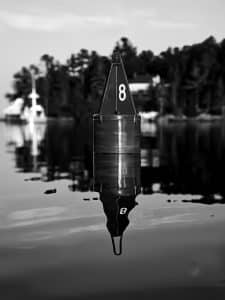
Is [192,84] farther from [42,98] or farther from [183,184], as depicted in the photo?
[183,184]

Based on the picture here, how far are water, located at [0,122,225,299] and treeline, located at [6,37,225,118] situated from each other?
71829 millimetres

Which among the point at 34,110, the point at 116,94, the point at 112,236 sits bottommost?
the point at 112,236

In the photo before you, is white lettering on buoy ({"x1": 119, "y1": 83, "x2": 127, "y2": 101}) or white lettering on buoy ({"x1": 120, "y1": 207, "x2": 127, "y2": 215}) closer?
white lettering on buoy ({"x1": 120, "y1": 207, "x2": 127, "y2": 215})

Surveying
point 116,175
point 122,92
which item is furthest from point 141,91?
point 116,175

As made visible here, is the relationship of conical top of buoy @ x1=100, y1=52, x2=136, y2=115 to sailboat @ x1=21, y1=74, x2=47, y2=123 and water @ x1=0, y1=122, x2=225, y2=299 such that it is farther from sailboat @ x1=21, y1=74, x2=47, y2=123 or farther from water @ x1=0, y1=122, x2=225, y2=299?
sailboat @ x1=21, y1=74, x2=47, y2=123

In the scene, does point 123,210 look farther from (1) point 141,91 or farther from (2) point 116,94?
(1) point 141,91

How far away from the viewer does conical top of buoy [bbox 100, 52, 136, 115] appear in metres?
18.4

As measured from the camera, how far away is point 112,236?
7875mm

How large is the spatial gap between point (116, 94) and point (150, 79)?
115655mm

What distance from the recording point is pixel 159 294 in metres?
5.38

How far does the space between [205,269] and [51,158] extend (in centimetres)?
1765

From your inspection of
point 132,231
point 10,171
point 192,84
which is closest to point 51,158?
point 10,171

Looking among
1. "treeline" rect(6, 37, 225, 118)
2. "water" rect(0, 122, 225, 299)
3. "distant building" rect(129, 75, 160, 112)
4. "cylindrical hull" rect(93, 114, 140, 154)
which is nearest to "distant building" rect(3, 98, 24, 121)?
"treeline" rect(6, 37, 225, 118)

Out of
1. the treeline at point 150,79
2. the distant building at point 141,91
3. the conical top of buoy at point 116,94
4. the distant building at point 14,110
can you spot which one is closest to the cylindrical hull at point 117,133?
the conical top of buoy at point 116,94
